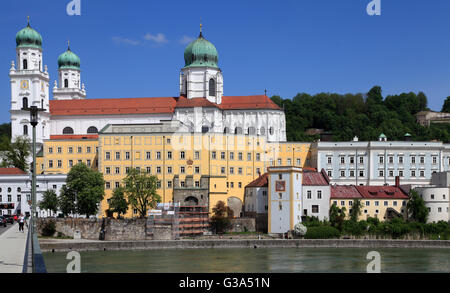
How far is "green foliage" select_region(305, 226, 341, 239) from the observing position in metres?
69.1

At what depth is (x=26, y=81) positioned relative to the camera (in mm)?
103688

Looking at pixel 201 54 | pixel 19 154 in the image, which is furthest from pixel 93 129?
pixel 201 54

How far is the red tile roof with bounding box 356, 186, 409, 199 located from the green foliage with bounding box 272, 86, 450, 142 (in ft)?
147

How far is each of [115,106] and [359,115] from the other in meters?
64.4

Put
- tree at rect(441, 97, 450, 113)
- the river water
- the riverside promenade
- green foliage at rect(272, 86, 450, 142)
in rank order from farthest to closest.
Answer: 1. tree at rect(441, 97, 450, 113)
2. green foliage at rect(272, 86, 450, 142)
3. the river water
4. the riverside promenade

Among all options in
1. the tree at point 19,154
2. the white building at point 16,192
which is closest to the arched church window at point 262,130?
the white building at point 16,192

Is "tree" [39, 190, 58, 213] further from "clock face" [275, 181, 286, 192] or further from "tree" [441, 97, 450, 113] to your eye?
"tree" [441, 97, 450, 113]

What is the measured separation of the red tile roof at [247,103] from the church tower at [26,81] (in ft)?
92.6

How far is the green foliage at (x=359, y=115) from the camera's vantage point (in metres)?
132

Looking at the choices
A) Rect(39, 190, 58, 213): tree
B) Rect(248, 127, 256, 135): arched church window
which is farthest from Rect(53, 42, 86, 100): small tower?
Rect(39, 190, 58, 213): tree

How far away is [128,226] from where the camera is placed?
7056 centimetres

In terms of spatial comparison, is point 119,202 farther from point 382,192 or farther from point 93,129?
point 382,192

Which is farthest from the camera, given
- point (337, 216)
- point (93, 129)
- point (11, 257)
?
point (93, 129)
